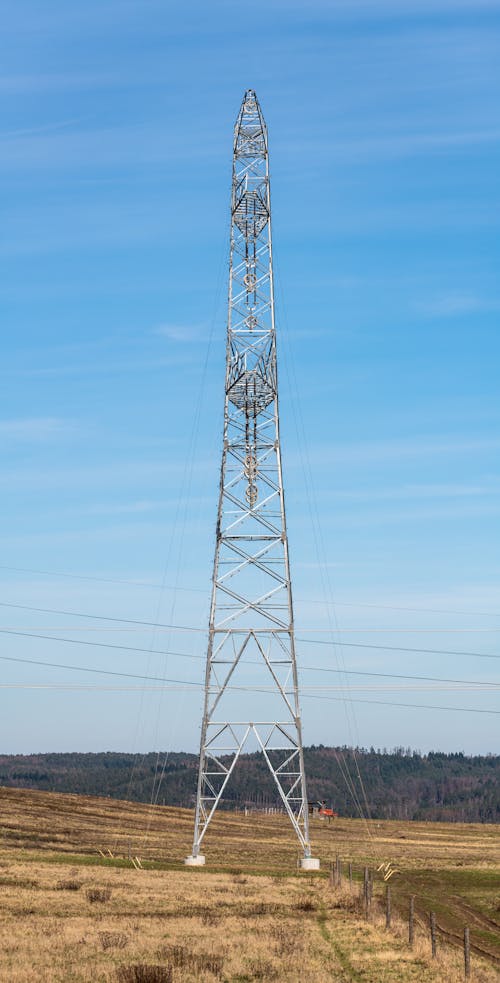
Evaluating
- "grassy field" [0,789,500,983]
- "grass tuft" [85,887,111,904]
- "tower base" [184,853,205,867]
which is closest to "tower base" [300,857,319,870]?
"grassy field" [0,789,500,983]

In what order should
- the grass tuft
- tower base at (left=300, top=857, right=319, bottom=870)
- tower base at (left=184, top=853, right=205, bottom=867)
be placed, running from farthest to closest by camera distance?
tower base at (left=300, top=857, right=319, bottom=870)
tower base at (left=184, top=853, right=205, bottom=867)
the grass tuft

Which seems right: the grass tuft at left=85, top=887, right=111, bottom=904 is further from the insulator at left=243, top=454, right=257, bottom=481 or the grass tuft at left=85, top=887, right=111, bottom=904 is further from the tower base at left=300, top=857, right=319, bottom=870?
the insulator at left=243, top=454, right=257, bottom=481

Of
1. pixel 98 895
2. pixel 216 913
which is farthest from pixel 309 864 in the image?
pixel 216 913

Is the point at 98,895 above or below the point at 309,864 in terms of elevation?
below

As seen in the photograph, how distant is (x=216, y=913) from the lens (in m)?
34.1

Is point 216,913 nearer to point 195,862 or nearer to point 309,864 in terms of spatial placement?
point 195,862

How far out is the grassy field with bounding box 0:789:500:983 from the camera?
81.6ft

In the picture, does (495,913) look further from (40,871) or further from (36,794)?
(36,794)

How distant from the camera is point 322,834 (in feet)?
302

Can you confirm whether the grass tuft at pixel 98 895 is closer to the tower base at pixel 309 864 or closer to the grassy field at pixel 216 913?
the grassy field at pixel 216 913

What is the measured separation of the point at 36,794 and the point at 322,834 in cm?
2523

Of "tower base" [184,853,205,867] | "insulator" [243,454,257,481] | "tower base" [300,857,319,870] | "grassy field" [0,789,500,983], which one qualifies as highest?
"insulator" [243,454,257,481]

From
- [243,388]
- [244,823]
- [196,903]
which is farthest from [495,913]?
[244,823]

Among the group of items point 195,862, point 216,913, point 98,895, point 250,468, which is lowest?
point 216,913
